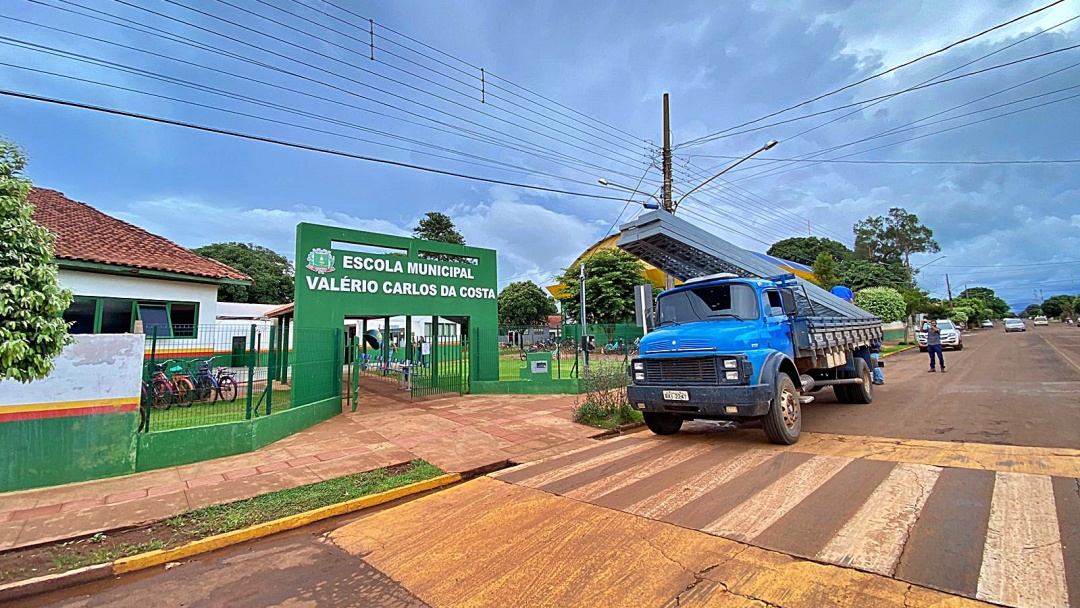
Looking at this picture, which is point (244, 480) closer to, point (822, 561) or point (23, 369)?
point (23, 369)

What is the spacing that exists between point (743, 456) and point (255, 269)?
5117 cm

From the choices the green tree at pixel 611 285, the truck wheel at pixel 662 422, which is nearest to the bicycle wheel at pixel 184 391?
the truck wheel at pixel 662 422

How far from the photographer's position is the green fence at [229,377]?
309 inches

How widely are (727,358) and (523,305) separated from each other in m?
40.4

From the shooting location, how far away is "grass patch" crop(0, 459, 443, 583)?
162 inches

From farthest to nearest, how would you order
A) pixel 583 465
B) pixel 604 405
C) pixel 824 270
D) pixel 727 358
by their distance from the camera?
pixel 824 270
pixel 604 405
pixel 727 358
pixel 583 465

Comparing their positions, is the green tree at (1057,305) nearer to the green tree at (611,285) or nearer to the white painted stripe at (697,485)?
the green tree at (611,285)

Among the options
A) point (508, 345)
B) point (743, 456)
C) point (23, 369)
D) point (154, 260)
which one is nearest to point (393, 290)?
point (154, 260)

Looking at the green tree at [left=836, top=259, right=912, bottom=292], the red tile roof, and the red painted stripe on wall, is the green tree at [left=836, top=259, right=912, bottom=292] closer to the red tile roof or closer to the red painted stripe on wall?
the red tile roof

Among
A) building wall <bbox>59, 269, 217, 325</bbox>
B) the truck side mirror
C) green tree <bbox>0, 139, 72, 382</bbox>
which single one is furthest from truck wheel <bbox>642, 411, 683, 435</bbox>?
building wall <bbox>59, 269, 217, 325</bbox>

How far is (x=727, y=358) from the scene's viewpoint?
263 inches

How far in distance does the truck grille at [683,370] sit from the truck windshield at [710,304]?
1.13m

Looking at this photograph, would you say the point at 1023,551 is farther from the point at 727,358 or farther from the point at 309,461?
the point at 309,461

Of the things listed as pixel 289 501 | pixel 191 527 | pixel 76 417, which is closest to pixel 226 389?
pixel 76 417
